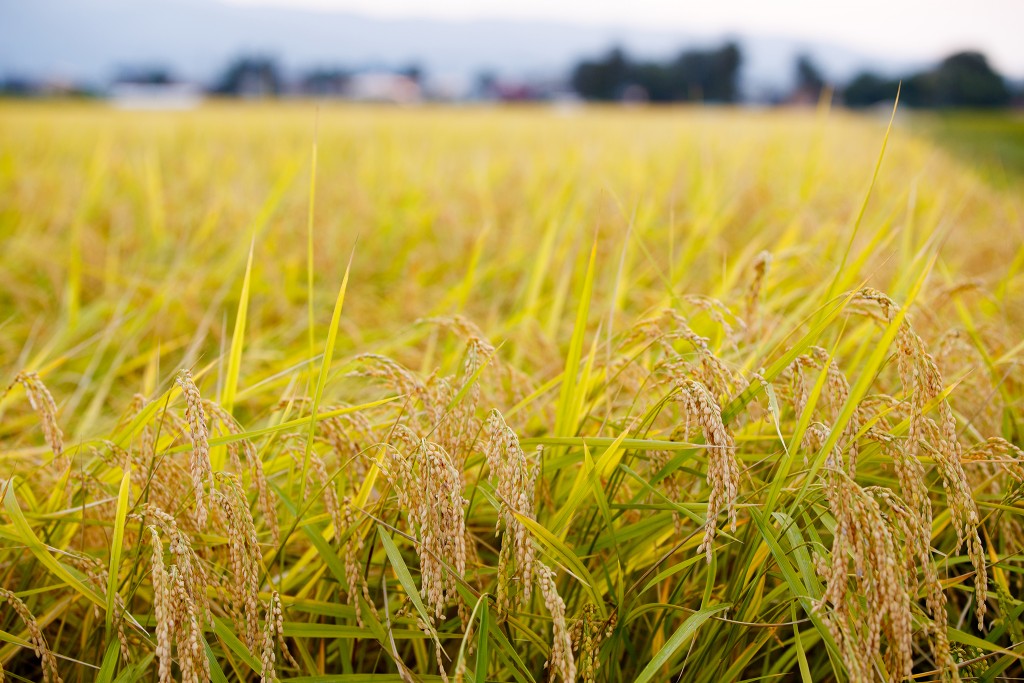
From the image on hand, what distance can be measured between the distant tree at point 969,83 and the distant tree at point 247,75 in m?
46.6

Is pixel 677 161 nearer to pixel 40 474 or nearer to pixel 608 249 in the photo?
pixel 608 249

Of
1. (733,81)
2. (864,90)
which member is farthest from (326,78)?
(864,90)

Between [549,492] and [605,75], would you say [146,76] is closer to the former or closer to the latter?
[605,75]

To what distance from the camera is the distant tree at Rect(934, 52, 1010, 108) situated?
3512 cm

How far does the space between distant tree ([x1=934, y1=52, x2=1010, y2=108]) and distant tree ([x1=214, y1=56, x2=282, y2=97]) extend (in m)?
46.6

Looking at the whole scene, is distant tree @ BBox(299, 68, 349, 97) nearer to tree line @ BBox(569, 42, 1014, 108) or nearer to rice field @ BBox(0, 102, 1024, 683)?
tree line @ BBox(569, 42, 1014, 108)

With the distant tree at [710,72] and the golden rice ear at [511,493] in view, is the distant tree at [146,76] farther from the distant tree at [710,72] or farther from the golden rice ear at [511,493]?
the golden rice ear at [511,493]

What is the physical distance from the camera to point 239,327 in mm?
1289

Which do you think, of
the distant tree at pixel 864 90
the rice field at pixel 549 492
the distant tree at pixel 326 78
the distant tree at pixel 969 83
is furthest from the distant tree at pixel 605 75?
the rice field at pixel 549 492

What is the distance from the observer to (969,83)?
35875mm

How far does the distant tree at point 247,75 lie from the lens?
187 feet

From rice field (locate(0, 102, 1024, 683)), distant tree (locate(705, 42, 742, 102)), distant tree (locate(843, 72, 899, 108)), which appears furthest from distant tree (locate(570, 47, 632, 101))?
rice field (locate(0, 102, 1024, 683))

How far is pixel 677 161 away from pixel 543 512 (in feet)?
14.0

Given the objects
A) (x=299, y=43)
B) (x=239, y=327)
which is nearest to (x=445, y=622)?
(x=239, y=327)
